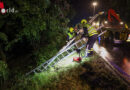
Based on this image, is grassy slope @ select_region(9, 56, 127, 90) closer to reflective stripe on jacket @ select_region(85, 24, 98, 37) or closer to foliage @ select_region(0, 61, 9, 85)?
foliage @ select_region(0, 61, 9, 85)

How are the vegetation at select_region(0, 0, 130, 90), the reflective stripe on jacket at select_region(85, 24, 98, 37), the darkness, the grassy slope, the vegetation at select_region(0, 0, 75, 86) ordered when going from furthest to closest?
the darkness
the reflective stripe on jacket at select_region(85, 24, 98, 37)
the vegetation at select_region(0, 0, 75, 86)
the vegetation at select_region(0, 0, 130, 90)
the grassy slope

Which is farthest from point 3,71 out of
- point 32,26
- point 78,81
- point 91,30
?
point 91,30

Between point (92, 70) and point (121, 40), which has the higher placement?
point (121, 40)

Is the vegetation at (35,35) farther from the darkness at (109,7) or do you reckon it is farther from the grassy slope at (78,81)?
the darkness at (109,7)

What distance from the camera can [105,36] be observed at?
516 inches

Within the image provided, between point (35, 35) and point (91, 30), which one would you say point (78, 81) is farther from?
point (35, 35)

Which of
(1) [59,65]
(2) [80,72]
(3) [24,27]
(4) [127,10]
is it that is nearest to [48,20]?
(3) [24,27]

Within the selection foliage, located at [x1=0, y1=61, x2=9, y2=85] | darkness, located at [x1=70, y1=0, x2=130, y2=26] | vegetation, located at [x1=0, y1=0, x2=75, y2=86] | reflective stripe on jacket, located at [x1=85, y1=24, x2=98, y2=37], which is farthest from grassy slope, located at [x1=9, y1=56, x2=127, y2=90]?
darkness, located at [x1=70, y1=0, x2=130, y2=26]

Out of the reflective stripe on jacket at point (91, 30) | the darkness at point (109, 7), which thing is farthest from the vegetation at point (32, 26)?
the darkness at point (109, 7)

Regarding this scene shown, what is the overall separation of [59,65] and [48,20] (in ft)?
10.6

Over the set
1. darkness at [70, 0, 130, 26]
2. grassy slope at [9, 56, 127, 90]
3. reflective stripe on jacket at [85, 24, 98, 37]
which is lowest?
grassy slope at [9, 56, 127, 90]

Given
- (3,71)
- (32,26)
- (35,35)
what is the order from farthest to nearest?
(35,35) → (32,26) → (3,71)

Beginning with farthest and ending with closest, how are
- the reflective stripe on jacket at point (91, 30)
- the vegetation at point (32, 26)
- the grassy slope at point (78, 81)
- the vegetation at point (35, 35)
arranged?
the reflective stripe on jacket at point (91, 30)
the vegetation at point (32, 26)
the vegetation at point (35, 35)
the grassy slope at point (78, 81)

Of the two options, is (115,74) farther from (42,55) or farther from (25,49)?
(25,49)
